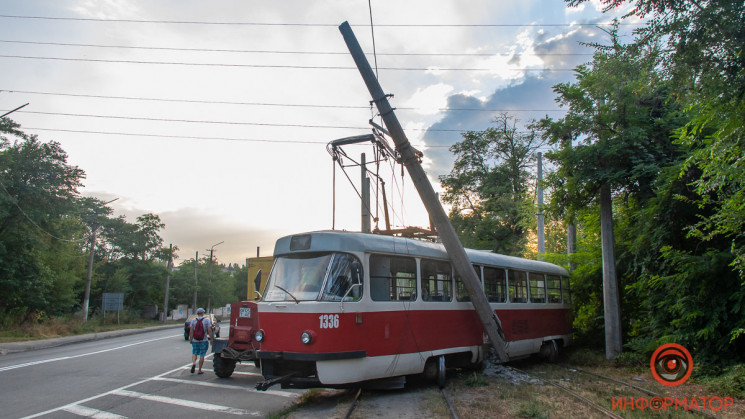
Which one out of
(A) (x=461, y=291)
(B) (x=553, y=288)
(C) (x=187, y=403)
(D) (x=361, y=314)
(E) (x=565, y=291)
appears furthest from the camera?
(E) (x=565, y=291)

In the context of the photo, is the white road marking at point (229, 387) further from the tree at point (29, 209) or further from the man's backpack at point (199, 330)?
the tree at point (29, 209)

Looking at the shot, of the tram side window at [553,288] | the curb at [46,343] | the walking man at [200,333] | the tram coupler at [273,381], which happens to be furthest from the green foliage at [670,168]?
the curb at [46,343]

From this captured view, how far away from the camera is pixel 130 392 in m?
10.1

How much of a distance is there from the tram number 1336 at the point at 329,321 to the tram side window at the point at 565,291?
31.8 feet

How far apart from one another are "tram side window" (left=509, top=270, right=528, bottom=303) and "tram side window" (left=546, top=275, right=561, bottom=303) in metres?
1.61

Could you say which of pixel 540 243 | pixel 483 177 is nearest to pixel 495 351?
pixel 540 243

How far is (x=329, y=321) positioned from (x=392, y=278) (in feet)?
5.36

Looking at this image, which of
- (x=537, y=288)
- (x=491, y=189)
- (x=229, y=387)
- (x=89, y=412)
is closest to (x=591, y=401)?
(x=537, y=288)

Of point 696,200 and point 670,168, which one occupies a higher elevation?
point 670,168

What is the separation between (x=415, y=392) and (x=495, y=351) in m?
2.72

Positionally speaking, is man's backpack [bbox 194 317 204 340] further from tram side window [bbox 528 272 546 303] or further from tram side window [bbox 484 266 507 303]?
tram side window [bbox 528 272 546 303]

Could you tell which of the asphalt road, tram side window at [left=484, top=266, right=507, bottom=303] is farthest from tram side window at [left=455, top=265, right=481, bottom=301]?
the asphalt road

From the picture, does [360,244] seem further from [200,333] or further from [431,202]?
[200,333]

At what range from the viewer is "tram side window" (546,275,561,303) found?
14.6 m
